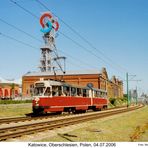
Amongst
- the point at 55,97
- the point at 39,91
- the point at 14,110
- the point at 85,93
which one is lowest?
the point at 14,110

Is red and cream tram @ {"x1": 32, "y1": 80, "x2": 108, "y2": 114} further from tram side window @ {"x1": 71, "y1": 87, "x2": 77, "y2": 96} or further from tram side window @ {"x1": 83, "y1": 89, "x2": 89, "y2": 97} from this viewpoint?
tram side window @ {"x1": 83, "y1": 89, "x2": 89, "y2": 97}

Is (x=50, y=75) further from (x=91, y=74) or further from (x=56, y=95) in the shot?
(x=56, y=95)

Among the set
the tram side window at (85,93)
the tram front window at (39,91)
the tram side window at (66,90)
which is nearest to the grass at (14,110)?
the tram front window at (39,91)

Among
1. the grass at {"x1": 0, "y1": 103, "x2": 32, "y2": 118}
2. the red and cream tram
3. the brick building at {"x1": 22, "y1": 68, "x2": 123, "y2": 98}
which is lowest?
the grass at {"x1": 0, "y1": 103, "x2": 32, "y2": 118}

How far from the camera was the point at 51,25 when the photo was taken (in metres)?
106

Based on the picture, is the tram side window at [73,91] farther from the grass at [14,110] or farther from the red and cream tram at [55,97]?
the grass at [14,110]

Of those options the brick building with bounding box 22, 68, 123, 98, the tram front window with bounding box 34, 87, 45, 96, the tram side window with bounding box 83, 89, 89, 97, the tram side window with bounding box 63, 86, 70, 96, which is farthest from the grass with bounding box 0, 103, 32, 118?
the brick building with bounding box 22, 68, 123, 98

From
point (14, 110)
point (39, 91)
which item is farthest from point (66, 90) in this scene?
point (14, 110)

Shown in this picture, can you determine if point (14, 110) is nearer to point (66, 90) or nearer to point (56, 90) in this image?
point (66, 90)

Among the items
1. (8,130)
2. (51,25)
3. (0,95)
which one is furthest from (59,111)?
(51,25)

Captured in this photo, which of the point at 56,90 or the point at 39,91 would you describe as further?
the point at 56,90

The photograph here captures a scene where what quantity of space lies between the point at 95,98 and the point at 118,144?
32.3 metres

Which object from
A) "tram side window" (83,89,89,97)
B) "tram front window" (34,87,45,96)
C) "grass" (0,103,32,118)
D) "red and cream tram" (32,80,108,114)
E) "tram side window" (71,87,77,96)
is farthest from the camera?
"tram side window" (83,89,89,97)

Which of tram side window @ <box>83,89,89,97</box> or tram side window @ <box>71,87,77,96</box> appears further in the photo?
tram side window @ <box>83,89,89,97</box>
